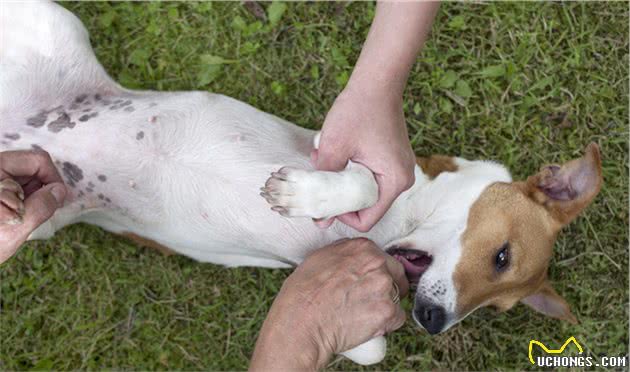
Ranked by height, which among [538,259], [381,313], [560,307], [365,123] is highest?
[365,123]

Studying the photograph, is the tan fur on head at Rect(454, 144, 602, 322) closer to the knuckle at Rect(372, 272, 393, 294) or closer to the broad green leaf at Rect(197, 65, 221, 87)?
the knuckle at Rect(372, 272, 393, 294)

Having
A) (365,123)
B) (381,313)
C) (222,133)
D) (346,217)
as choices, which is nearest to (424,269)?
(381,313)

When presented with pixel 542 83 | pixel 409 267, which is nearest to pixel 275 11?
pixel 542 83

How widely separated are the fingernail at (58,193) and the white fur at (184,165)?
0.16 meters

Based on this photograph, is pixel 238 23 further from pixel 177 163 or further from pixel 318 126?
pixel 177 163

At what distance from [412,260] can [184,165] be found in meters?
1.40

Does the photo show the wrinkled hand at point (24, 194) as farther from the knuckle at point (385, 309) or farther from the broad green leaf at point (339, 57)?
the broad green leaf at point (339, 57)

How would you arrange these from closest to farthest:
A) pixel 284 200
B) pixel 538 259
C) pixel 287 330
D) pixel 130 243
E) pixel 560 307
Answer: pixel 284 200 < pixel 287 330 < pixel 538 259 < pixel 560 307 < pixel 130 243

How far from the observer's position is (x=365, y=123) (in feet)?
9.23

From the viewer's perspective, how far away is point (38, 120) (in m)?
3.40

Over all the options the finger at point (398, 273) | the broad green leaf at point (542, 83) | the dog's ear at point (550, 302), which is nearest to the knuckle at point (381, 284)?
the finger at point (398, 273)

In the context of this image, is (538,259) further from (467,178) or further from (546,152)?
(546,152)

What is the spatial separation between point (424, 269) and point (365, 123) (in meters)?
1.05

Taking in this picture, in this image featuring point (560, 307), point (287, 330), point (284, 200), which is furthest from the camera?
point (560, 307)
